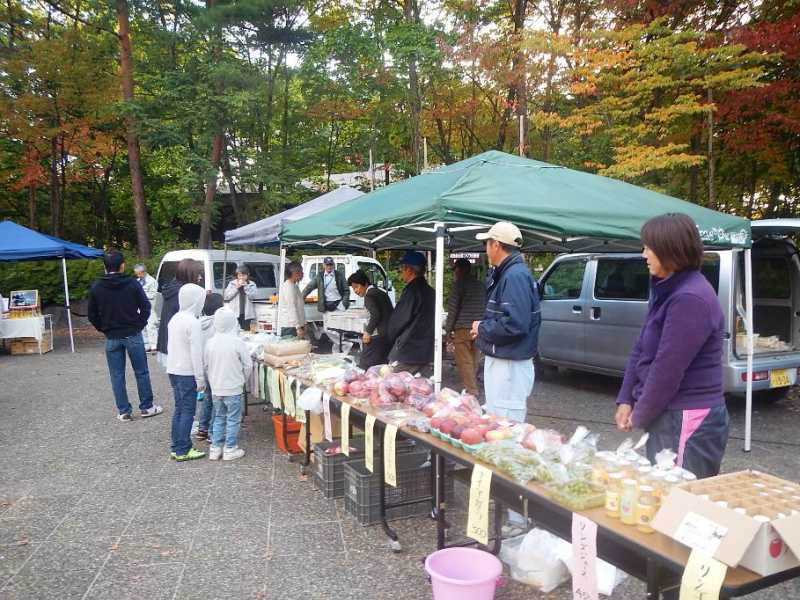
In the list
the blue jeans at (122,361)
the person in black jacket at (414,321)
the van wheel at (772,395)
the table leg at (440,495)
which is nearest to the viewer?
the table leg at (440,495)

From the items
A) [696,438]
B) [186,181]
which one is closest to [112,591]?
[696,438]

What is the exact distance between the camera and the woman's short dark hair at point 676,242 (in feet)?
7.59

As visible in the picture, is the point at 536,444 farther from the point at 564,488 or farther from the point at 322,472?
the point at 322,472

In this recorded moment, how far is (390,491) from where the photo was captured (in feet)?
12.8

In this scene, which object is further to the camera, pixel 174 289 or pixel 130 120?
pixel 130 120

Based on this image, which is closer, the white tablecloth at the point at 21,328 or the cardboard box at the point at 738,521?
the cardboard box at the point at 738,521

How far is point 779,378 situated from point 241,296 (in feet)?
23.1

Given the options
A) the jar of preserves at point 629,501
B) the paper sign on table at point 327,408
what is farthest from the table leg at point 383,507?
the jar of preserves at point 629,501

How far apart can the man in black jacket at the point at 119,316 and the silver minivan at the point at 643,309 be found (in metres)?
5.13

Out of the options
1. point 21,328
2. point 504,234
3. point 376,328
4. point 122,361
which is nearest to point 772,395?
point 376,328

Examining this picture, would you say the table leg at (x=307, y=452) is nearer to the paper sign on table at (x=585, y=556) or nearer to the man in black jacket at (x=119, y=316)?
the man in black jacket at (x=119, y=316)

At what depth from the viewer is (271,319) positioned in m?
9.25

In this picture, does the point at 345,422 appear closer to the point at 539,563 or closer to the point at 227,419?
the point at 539,563

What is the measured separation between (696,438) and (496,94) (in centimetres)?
1434
